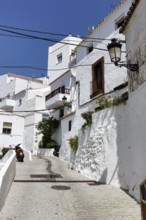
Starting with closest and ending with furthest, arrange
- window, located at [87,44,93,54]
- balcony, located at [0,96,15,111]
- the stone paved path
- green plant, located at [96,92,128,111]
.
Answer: the stone paved path, green plant, located at [96,92,128,111], window, located at [87,44,93,54], balcony, located at [0,96,15,111]

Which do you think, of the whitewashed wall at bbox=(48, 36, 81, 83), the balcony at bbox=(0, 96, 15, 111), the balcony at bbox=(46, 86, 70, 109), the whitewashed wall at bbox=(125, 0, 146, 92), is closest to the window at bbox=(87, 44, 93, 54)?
the balcony at bbox=(46, 86, 70, 109)

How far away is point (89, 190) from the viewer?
356 inches

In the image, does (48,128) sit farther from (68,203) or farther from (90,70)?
(68,203)

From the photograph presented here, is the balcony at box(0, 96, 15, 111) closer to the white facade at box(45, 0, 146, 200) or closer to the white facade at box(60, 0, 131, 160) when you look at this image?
the white facade at box(60, 0, 131, 160)

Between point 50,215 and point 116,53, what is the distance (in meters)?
4.92

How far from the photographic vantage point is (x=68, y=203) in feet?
23.8

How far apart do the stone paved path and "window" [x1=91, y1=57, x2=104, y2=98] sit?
377 inches

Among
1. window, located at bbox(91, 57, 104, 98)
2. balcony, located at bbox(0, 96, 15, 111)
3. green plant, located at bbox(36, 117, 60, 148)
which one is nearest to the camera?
window, located at bbox(91, 57, 104, 98)

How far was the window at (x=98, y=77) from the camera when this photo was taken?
18.3 m

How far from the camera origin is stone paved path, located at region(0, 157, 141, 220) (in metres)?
6.17

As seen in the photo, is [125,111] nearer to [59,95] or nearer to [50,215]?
[50,215]

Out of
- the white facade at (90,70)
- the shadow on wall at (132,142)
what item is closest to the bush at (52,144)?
the white facade at (90,70)

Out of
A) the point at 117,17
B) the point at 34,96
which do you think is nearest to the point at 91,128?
the point at 117,17

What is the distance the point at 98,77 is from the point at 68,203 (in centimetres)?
1291
